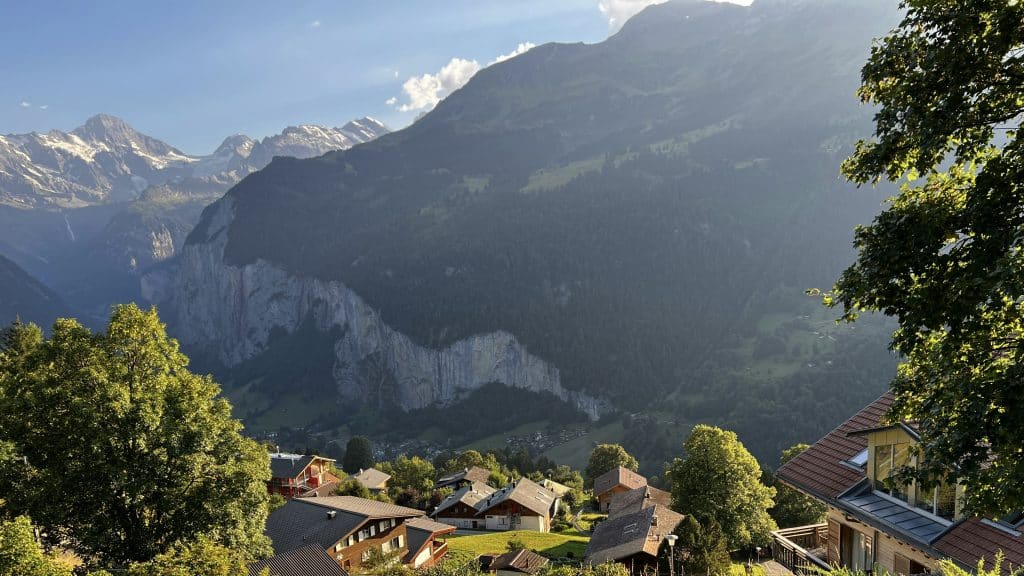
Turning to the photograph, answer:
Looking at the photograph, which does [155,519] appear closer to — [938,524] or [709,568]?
[938,524]

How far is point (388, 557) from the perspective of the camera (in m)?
41.1

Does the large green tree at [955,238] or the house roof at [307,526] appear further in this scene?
the house roof at [307,526]

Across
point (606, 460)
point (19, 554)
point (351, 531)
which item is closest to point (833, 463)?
point (19, 554)

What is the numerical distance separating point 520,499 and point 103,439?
195 ft

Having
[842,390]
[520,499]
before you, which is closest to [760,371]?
[842,390]

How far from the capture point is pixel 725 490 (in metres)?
46.0

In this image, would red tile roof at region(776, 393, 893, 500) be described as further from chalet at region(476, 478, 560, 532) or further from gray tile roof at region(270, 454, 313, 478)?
gray tile roof at region(270, 454, 313, 478)

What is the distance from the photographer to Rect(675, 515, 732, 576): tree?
3288cm

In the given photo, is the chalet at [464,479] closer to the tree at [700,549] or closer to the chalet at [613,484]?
the chalet at [613,484]

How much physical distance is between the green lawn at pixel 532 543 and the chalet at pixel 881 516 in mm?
37462

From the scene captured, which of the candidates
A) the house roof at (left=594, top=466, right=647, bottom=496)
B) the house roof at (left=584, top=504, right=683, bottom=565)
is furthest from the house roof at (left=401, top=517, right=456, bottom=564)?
the house roof at (left=594, top=466, right=647, bottom=496)

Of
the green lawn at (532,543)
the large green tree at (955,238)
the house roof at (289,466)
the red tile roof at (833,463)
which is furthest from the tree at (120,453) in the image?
the house roof at (289,466)

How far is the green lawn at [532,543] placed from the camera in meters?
53.5

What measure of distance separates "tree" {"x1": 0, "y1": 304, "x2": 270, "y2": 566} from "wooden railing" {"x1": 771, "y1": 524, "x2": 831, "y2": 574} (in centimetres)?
1794
